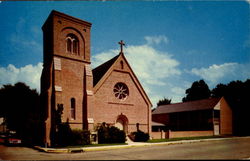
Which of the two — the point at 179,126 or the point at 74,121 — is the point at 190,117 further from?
the point at 74,121

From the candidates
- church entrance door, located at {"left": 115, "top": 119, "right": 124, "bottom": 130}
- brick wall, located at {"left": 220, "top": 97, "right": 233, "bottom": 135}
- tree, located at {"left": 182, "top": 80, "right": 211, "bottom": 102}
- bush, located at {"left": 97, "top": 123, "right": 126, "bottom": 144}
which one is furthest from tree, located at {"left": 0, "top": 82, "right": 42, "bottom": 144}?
tree, located at {"left": 182, "top": 80, "right": 211, "bottom": 102}

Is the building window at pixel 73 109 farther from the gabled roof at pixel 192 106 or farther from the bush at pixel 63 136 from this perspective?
the gabled roof at pixel 192 106

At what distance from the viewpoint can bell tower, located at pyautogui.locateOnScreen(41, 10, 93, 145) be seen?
2478 centimetres

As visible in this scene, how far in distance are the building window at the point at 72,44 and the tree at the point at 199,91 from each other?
213 ft

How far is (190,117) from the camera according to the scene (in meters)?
51.3

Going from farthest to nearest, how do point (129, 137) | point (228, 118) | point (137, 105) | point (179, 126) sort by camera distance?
1. point (179, 126)
2. point (228, 118)
3. point (137, 105)
4. point (129, 137)

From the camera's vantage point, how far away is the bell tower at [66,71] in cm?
2478

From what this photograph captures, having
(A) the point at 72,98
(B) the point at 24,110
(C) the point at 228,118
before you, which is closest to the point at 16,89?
(B) the point at 24,110

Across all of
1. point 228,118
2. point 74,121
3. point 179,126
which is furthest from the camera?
point 179,126

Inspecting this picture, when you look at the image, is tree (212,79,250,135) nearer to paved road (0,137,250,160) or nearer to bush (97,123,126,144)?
bush (97,123,126,144)

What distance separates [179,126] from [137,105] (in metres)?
25.5

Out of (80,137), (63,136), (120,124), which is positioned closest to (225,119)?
(120,124)

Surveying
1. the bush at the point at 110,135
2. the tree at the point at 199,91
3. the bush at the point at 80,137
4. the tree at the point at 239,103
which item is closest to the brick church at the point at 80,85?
the bush at the point at 110,135

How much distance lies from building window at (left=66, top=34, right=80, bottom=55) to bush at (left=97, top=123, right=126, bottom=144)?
10.4m
